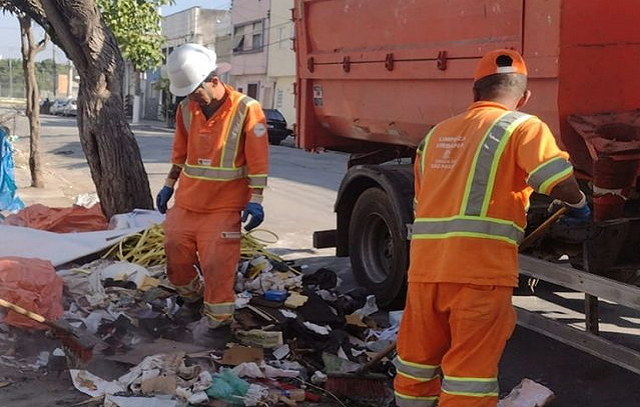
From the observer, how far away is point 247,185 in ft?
16.7

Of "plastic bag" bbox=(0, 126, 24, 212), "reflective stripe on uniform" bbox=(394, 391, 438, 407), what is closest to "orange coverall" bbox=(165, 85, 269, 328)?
"reflective stripe on uniform" bbox=(394, 391, 438, 407)

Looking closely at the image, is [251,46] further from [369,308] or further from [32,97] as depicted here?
[369,308]

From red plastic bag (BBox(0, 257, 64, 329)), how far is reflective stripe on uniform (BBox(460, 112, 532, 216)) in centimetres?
277

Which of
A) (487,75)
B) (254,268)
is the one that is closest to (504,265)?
(487,75)

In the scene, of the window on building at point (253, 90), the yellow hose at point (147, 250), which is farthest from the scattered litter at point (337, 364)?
the window on building at point (253, 90)

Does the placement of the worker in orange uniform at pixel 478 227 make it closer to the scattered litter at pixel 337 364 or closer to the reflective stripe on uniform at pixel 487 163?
the reflective stripe on uniform at pixel 487 163

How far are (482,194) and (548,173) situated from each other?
0.90 feet

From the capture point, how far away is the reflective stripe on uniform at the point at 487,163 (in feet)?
10.3

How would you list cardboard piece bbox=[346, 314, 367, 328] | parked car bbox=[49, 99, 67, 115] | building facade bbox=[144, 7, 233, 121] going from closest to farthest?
cardboard piece bbox=[346, 314, 367, 328] → building facade bbox=[144, 7, 233, 121] → parked car bbox=[49, 99, 67, 115]

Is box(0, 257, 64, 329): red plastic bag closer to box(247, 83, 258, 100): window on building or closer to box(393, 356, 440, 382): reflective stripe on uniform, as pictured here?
box(393, 356, 440, 382): reflective stripe on uniform

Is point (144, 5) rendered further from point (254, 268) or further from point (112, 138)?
point (254, 268)

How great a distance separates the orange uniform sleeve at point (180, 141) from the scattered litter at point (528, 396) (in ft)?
8.09

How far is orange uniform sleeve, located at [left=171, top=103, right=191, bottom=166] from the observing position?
530cm

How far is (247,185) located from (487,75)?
2.11 m
